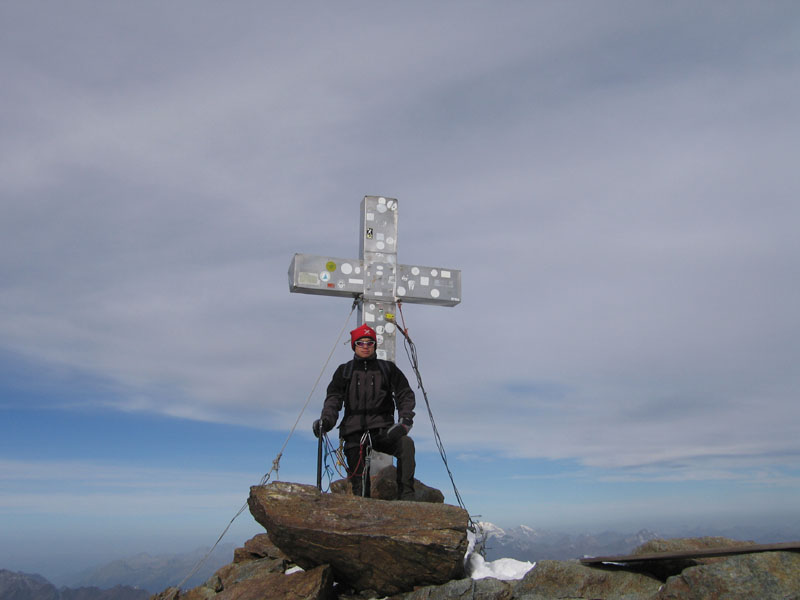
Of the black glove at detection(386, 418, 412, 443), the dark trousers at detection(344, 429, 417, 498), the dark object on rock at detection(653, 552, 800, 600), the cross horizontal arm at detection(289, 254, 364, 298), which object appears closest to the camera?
the dark object on rock at detection(653, 552, 800, 600)

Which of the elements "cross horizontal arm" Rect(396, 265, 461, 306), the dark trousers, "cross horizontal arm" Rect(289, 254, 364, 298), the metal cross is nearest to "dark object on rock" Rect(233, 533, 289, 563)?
the dark trousers

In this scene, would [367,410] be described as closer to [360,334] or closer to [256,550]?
[360,334]

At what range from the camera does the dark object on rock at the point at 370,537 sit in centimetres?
793

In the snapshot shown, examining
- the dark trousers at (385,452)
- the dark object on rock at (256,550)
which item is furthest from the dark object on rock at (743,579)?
the dark object on rock at (256,550)

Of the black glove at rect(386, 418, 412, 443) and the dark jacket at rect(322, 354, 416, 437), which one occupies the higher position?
the dark jacket at rect(322, 354, 416, 437)

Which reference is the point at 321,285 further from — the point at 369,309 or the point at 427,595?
the point at 427,595

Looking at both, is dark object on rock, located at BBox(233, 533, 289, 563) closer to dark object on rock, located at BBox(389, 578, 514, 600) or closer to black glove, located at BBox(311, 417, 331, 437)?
black glove, located at BBox(311, 417, 331, 437)

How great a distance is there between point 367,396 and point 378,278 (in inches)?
122

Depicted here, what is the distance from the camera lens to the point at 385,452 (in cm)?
1088

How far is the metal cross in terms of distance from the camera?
12.7m

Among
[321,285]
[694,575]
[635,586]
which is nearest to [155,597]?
[321,285]

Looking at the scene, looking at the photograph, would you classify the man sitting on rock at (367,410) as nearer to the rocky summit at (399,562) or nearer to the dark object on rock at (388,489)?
the dark object on rock at (388,489)

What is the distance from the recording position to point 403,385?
11164mm

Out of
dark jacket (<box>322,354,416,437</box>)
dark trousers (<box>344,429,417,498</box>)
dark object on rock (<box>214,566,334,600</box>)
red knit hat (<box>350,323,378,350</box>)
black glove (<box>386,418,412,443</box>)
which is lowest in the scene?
dark object on rock (<box>214,566,334,600</box>)
